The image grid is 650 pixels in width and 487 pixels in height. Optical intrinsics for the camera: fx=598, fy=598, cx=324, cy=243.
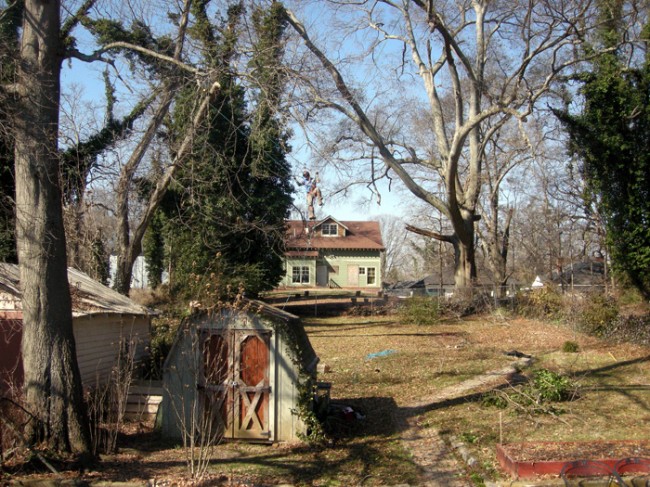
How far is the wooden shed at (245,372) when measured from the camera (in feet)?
31.2

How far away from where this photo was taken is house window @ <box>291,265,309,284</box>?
50.7 m

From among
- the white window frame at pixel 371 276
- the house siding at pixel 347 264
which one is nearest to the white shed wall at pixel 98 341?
the house siding at pixel 347 264

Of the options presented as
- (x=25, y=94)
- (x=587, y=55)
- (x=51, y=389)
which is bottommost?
A: (x=51, y=389)

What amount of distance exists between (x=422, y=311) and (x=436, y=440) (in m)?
15.9

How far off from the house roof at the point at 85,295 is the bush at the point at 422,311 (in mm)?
13709

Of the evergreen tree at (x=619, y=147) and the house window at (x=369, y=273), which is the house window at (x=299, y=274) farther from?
the evergreen tree at (x=619, y=147)

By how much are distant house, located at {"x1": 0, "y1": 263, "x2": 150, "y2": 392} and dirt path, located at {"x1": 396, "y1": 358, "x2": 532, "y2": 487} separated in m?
4.96

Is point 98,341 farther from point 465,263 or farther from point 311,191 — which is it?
point 465,263

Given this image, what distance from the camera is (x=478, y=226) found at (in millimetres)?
41344

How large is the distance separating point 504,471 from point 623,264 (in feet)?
43.9

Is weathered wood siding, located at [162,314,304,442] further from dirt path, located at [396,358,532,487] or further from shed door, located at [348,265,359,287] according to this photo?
shed door, located at [348,265,359,287]

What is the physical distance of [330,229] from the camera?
52781 mm

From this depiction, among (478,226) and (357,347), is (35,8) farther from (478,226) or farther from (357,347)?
(478,226)

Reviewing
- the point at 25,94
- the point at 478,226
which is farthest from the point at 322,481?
the point at 478,226
